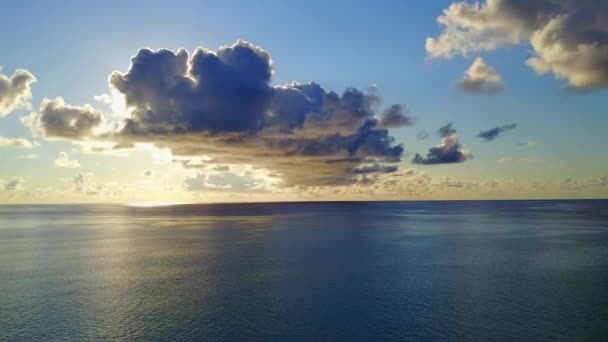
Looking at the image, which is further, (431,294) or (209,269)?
(209,269)

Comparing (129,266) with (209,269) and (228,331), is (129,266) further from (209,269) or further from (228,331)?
(228,331)

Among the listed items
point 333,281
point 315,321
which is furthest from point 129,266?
point 315,321

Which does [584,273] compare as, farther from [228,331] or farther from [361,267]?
[228,331]

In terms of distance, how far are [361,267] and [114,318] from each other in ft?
107

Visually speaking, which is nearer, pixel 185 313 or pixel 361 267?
pixel 185 313

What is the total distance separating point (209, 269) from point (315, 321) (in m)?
25.6

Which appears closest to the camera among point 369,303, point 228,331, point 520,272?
point 228,331

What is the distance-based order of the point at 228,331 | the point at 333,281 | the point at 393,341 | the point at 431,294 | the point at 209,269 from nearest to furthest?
the point at 393,341 → the point at 228,331 → the point at 431,294 → the point at 333,281 → the point at 209,269

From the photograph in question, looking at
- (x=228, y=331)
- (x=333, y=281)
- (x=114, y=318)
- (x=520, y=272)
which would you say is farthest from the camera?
(x=520, y=272)

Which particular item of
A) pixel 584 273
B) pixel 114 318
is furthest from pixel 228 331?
pixel 584 273

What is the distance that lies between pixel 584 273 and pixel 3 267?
272 feet

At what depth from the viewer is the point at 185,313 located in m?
34.4

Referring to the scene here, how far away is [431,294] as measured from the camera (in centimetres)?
3969

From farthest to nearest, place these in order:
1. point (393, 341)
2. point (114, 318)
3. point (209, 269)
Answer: point (209, 269), point (114, 318), point (393, 341)
